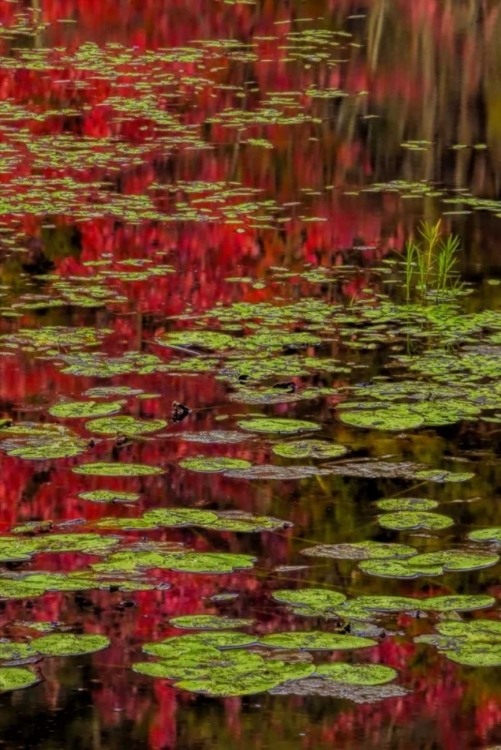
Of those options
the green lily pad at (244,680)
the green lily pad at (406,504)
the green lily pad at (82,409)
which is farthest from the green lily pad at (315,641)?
the green lily pad at (82,409)

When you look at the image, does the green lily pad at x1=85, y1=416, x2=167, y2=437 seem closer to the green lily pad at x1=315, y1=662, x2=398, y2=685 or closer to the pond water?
the pond water

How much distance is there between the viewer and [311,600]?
17.3ft

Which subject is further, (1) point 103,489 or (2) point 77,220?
(2) point 77,220

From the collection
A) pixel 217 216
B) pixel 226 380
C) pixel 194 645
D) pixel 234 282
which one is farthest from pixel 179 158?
pixel 194 645

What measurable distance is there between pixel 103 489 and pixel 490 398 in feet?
6.53

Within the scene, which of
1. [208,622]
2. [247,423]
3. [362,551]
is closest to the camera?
[208,622]

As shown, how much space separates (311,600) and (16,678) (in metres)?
1.02

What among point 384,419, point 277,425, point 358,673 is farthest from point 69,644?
point 384,419

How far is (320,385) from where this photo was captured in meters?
7.63

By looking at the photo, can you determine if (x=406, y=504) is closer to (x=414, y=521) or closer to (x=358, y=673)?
(x=414, y=521)

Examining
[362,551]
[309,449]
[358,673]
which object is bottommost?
[358,673]

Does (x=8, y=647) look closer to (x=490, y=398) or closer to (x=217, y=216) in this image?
(x=490, y=398)

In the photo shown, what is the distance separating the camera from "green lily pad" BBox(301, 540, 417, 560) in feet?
18.5

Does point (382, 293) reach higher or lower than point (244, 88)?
lower
